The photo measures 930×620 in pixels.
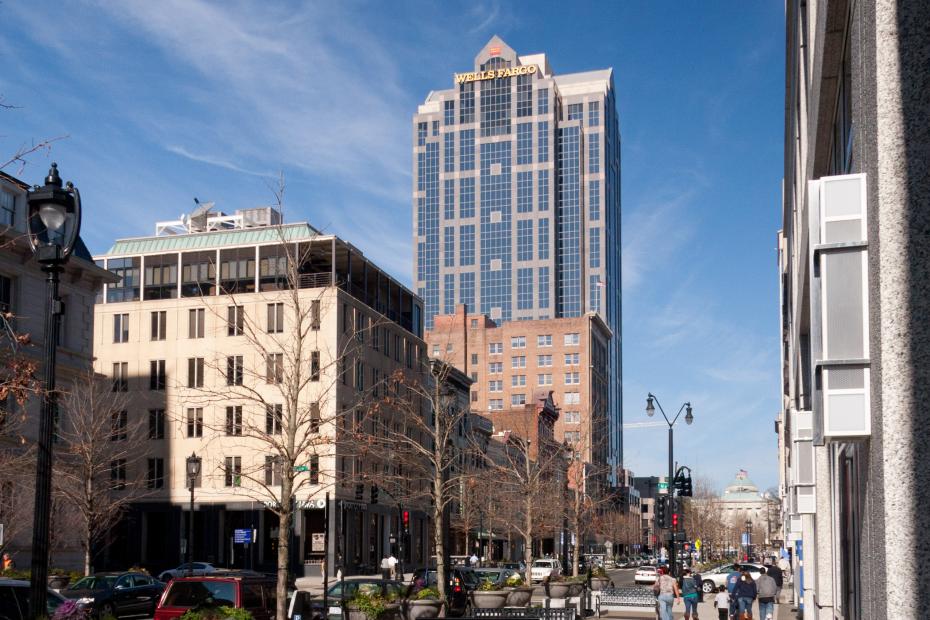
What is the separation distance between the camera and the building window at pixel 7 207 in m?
54.3

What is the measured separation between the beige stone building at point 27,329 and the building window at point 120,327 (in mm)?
22457

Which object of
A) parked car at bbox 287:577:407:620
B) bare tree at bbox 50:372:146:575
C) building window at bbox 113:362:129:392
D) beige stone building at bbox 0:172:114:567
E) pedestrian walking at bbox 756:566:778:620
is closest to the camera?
parked car at bbox 287:577:407:620

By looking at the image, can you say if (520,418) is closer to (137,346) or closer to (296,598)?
(137,346)

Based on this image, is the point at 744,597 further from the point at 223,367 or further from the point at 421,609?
the point at 223,367

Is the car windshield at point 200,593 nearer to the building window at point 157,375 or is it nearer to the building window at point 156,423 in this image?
the building window at point 156,423

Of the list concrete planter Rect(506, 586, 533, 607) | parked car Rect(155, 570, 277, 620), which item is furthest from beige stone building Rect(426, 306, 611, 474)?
parked car Rect(155, 570, 277, 620)

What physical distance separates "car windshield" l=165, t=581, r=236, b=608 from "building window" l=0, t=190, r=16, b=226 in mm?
37790

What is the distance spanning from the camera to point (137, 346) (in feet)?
281

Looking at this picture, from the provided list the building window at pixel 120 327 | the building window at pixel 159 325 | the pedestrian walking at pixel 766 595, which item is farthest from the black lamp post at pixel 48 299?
the building window at pixel 120 327

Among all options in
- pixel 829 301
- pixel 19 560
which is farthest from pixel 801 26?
pixel 19 560

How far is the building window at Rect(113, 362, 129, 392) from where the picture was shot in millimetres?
85125

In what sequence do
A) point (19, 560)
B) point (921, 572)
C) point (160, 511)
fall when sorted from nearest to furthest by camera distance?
point (921, 572)
point (19, 560)
point (160, 511)

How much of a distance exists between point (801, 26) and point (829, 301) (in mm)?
13635

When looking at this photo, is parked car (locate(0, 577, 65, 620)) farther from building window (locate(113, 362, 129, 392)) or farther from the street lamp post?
building window (locate(113, 362, 129, 392))
